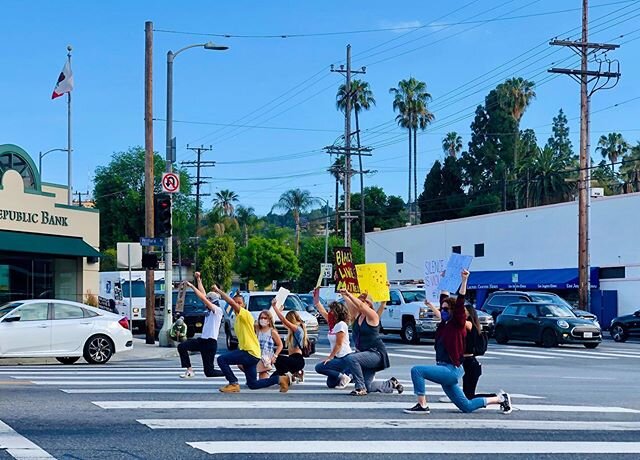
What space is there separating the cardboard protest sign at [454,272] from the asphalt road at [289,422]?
5.29 feet

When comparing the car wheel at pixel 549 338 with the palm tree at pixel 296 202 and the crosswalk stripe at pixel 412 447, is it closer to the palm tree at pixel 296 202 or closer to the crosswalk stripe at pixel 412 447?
the crosswalk stripe at pixel 412 447

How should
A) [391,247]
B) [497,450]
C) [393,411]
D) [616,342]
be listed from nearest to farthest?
1. [497,450]
2. [393,411]
3. [616,342]
4. [391,247]

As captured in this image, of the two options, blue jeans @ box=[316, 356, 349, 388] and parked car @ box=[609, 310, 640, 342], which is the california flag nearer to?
parked car @ box=[609, 310, 640, 342]

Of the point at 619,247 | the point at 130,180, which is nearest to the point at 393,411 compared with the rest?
the point at 619,247

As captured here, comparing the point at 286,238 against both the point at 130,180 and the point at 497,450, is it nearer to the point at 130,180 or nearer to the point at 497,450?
the point at 130,180

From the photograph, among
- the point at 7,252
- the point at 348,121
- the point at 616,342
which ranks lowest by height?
the point at 616,342

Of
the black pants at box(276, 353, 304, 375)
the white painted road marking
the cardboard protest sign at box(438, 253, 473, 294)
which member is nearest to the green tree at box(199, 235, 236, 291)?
the black pants at box(276, 353, 304, 375)

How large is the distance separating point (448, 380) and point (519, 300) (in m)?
23.5

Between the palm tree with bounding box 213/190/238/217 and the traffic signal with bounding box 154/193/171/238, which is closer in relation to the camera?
the traffic signal with bounding box 154/193/171/238

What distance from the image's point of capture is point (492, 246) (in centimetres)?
5359

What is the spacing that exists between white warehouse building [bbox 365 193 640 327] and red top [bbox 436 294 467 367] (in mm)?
33890

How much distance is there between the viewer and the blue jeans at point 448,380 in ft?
36.2

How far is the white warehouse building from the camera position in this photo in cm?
4391

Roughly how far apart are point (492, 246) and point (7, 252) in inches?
1244
